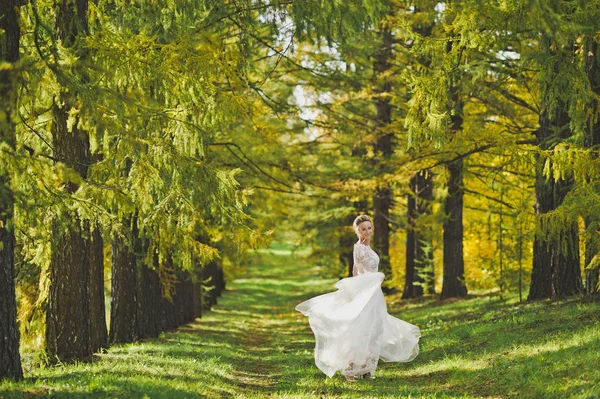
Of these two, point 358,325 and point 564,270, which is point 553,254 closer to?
point 564,270

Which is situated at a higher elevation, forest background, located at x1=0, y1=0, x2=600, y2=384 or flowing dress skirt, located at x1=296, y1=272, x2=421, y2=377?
forest background, located at x1=0, y1=0, x2=600, y2=384

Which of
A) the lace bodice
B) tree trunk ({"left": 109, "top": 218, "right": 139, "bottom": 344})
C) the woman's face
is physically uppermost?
the woman's face

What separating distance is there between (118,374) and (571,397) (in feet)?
18.4

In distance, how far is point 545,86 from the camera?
10.8 meters

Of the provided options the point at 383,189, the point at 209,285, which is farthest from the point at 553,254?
the point at 209,285

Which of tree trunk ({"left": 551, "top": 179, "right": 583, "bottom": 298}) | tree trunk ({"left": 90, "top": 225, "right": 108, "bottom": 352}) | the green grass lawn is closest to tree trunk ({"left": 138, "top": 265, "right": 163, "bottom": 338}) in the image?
the green grass lawn

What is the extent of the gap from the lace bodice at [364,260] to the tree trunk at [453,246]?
11260mm

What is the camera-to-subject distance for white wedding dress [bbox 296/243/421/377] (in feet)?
31.8

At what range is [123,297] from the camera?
49.8ft

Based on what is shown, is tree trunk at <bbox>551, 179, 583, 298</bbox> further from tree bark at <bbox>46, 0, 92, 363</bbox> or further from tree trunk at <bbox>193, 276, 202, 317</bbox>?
tree trunk at <bbox>193, 276, 202, 317</bbox>

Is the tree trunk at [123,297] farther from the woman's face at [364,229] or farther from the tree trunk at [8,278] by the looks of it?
the tree trunk at [8,278]

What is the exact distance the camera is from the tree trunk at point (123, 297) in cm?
1473

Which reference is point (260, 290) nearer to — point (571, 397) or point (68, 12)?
point (68, 12)

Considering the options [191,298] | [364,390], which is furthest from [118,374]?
[191,298]
